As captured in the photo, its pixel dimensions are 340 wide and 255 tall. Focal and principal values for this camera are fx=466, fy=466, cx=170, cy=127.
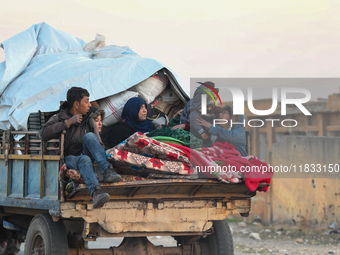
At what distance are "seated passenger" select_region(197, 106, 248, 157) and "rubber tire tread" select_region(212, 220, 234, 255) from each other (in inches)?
38.1

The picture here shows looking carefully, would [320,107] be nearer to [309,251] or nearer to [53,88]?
[309,251]

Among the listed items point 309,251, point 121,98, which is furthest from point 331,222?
point 121,98

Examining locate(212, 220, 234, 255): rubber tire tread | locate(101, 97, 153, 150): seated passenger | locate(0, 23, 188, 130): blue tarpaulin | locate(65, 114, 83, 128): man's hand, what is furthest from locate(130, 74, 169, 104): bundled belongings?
locate(212, 220, 234, 255): rubber tire tread

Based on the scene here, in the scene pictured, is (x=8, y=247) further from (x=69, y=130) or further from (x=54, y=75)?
(x=69, y=130)

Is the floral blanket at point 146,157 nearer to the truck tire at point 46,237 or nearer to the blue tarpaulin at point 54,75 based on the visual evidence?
the truck tire at point 46,237

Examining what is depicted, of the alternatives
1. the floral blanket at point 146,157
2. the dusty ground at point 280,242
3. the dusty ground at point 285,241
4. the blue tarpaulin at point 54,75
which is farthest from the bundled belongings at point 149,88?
the dusty ground at point 285,241

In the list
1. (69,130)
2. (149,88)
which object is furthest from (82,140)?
(149,88)

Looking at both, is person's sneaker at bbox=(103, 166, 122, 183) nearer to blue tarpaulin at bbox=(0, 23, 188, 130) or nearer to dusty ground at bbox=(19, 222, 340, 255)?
blue tarpaulin at bbox=(0, 23, 188, 130)

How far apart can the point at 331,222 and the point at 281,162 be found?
6.78ft

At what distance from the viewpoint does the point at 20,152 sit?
4793 mm

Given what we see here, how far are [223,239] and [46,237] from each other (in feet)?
6.36

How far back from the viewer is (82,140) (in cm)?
424

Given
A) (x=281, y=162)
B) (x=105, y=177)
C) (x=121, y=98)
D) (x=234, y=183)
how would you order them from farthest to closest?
1. (x=281, y=162)
2. (x=121, y=98)
3. (x=234, y=183)
4. (x=105, y=177)

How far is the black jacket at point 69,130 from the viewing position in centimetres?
410
